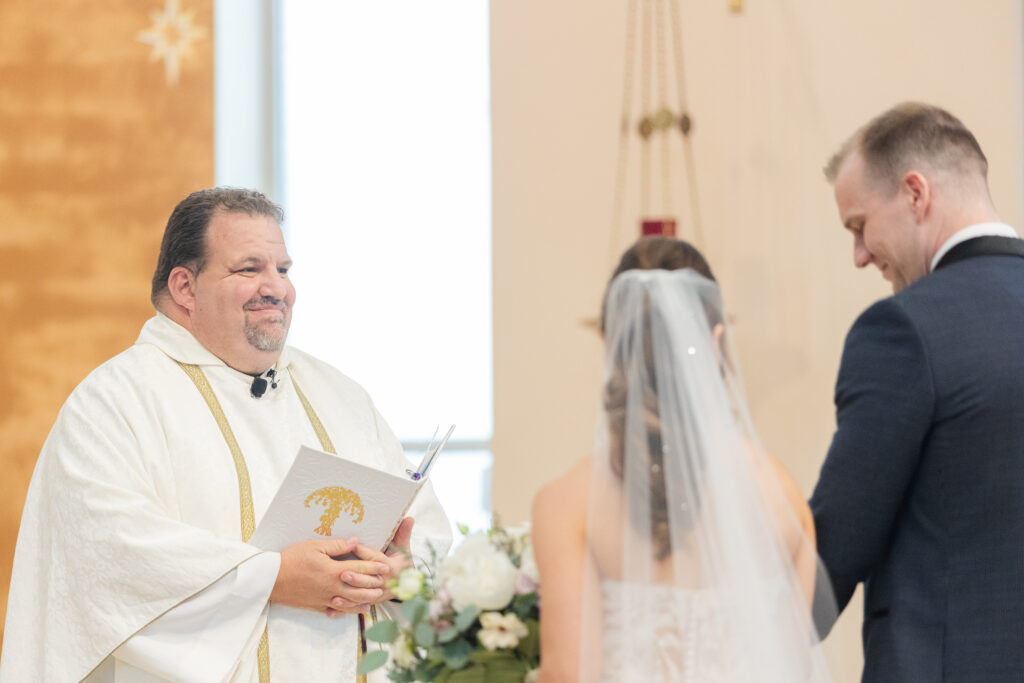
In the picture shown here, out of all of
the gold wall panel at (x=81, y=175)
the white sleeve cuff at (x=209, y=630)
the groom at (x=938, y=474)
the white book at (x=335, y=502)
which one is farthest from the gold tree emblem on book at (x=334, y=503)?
the gold wall panel at (x=81, y=175)

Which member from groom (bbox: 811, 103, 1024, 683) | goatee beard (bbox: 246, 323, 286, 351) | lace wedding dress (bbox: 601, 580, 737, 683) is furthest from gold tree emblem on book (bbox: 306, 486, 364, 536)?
groom (bbox: 811, 103, 1024, 683)

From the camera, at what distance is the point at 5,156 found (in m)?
4.93

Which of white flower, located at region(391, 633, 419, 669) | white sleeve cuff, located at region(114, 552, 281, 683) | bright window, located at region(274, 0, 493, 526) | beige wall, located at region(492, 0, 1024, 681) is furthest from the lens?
bright window, located at region(274, 0, 493, 526)

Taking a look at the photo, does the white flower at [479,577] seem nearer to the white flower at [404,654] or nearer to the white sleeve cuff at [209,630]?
the white flower at [404,654]

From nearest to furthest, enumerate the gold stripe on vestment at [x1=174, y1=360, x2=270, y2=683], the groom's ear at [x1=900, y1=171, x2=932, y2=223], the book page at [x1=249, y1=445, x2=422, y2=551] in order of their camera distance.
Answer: the groom's ear at [x1=900, y1=171, x2=932, y2=223], the book page at [x1=249, y1=445, x2=422, y2=551], the gold stripe on vestment at [x1=174, y1=360, x2=270, y2=683]

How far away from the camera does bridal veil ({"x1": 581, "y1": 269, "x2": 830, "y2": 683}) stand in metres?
1.91

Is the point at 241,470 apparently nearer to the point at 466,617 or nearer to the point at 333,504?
the point at 333,504

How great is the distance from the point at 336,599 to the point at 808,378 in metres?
2.34

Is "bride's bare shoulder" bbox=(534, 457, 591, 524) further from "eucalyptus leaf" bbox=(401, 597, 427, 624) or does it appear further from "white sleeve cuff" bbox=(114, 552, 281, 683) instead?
"white sleeve cuff" bbox=(114, 552, 281, 683)

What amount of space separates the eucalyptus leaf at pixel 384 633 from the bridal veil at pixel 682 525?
0.49m

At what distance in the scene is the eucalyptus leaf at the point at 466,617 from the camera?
206 cm

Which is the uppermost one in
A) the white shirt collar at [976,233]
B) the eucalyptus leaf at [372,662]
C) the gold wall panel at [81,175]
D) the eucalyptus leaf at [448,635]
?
the gold wall panel at [81,175]

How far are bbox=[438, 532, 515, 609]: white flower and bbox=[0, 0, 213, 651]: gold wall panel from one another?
318cm

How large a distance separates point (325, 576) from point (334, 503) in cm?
18
